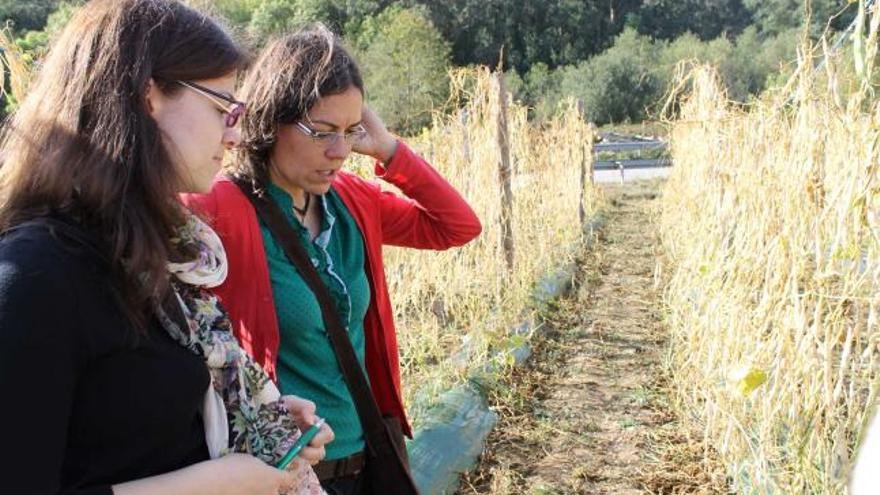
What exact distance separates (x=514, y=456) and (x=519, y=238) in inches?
132

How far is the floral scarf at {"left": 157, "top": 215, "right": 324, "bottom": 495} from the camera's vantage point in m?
0.97

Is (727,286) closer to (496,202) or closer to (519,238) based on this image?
(496,202)

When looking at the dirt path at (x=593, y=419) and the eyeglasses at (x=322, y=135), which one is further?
the dirt path at (x=593, y=419)

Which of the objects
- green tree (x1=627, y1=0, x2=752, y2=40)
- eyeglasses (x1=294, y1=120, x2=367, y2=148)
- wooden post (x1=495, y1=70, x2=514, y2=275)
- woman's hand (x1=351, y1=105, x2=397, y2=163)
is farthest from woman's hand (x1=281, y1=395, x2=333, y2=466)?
green tree (x1=627, y1=0, x2=752, y2=40)

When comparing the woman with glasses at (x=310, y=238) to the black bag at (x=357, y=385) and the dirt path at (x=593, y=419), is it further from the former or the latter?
the dirt path at (x=593, y=419)

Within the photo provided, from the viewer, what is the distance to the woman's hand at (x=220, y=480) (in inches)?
34.5

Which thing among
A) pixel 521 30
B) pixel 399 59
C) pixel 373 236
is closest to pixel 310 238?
pixel 373 236

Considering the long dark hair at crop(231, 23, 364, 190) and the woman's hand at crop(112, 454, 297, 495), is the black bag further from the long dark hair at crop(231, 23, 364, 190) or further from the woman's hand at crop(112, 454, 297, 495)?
the woman's hand at crop(112, 454, 297, 495)

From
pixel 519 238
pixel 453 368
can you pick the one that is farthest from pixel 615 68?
pixel 453 368

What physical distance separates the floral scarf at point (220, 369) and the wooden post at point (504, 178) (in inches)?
183

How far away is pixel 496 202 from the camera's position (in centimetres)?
568

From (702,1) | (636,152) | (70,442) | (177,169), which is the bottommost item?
(636,152)

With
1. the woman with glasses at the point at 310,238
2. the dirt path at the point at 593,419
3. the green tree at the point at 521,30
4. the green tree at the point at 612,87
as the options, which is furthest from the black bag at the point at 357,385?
the green tree at the point at 521,30

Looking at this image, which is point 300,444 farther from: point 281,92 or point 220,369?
point 281,92
